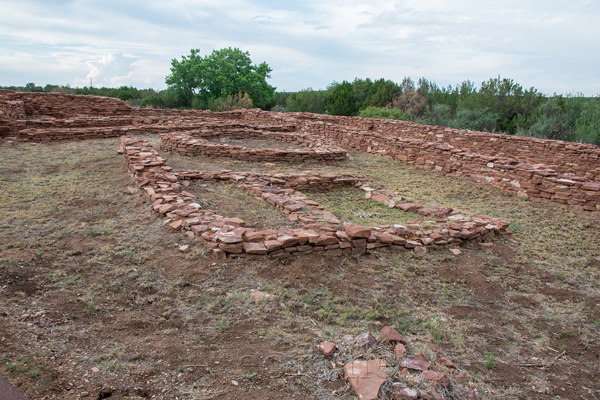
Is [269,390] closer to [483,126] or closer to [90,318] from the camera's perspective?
[90,318]

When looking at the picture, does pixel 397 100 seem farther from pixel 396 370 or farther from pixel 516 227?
pixel 396 370

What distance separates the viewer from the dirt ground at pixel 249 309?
2.43 metres

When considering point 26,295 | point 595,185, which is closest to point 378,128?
point 595,185

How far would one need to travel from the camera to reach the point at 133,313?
3072mm

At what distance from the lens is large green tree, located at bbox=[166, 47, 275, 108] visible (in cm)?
3162

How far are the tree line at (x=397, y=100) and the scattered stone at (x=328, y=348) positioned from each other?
56.5ft

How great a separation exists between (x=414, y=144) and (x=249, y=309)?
8331mm

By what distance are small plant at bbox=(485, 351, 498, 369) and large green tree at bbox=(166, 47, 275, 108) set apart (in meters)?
30.4

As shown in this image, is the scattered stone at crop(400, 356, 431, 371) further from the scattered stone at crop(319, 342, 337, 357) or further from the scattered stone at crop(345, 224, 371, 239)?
the scattered stone at crop(345, 224, 371, 239)

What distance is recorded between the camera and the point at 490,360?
288 centimetres

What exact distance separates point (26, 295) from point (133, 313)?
941 millimetres

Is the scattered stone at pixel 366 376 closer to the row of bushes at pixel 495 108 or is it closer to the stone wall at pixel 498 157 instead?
the stone wall at pixel 498 157

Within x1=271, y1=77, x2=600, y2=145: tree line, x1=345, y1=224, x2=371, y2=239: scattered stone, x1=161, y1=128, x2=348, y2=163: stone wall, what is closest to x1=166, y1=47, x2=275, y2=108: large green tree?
x1=271, y1=77, x2=600, y2=145: tree line

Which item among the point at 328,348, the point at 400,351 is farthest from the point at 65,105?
the point at 400,351
